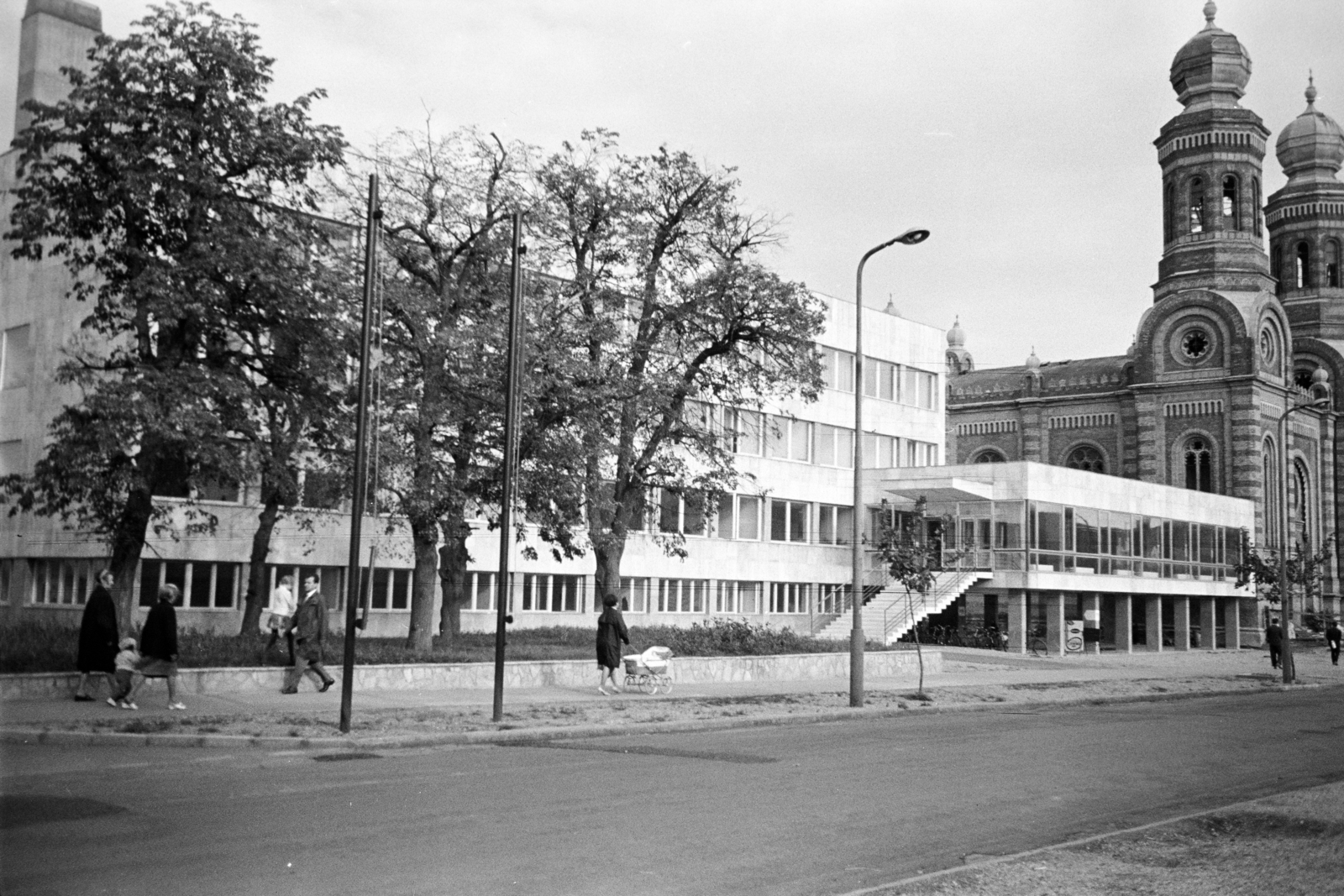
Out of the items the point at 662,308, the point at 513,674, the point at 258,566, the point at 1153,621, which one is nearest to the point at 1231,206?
the point at 1153,621

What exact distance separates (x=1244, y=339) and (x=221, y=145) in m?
59.1

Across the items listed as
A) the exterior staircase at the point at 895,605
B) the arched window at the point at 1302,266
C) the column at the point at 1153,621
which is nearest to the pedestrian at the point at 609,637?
the exterior staircase at the point at 895,605

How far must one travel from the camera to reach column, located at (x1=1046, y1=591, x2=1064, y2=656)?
47219 mm

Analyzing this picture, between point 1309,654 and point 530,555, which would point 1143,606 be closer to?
point 1309,654

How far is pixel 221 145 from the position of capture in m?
20.9

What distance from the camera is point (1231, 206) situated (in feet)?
234

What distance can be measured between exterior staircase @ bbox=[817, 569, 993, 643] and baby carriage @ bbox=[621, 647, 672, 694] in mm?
21429

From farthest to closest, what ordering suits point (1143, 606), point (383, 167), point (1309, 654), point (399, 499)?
1. point (1143, 606)
2. point (1309, 654)
3. point (383, 167)
4. point (399, 499)

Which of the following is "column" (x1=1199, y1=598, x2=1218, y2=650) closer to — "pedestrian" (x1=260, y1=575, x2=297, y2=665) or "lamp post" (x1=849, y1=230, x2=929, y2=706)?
"lamp post" (x1=849, y1=230, x2=929, y2=706)

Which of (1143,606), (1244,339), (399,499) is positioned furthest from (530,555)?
(1244,339)

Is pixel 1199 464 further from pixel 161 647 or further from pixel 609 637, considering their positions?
pixel 161 647

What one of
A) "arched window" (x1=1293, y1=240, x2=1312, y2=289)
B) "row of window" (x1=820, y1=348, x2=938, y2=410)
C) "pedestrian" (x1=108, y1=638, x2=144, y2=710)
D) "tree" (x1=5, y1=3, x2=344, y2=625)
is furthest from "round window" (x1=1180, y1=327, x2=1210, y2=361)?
"pedestrian" (x1=108, y1=638, x2=144, y2=710)

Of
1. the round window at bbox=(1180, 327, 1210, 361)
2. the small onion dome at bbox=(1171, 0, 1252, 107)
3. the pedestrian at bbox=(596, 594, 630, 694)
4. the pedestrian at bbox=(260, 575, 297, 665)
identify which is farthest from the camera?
the small onion dome at bbox=(1171, 0, 1252, 107)

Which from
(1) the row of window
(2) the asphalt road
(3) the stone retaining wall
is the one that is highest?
(1) the row of window
